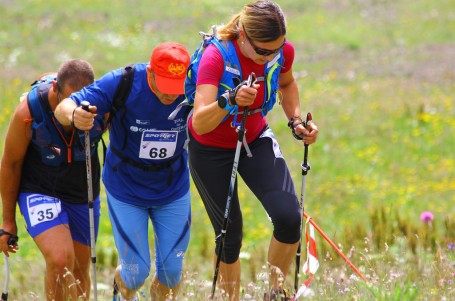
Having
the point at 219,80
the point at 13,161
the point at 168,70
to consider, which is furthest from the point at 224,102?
the point at 13,161

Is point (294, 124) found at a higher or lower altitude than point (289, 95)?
lower

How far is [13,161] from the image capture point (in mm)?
5773

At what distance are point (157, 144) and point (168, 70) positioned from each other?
0.61 meters

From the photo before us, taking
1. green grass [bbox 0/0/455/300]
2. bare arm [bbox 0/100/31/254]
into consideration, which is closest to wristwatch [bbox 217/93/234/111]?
green grass [bbox 0/0/455/300]

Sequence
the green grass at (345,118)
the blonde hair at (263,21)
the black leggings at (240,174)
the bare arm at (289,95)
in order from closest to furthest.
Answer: the blonde hair at (263,21)
the black leggings at (240,174)
the bare arm at (289,95)
the green grass at (345,118)

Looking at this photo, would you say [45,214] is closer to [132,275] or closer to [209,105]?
[132,275]

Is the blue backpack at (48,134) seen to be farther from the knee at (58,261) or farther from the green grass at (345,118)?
the green grass at (345,118)

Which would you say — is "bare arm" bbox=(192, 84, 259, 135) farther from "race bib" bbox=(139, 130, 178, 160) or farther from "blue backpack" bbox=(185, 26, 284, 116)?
"race bib" bbox=(139, 130, 178, 160)

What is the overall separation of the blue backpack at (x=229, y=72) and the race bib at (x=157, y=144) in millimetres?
443

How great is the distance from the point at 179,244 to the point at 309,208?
24.0ft

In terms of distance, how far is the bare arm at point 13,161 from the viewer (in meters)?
5.63

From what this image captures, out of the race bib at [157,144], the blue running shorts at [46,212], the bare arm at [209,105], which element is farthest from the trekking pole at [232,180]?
the blue running shorts at [46,212]

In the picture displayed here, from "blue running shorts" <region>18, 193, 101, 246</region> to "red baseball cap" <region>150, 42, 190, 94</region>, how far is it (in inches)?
51.0

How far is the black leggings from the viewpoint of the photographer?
5273mm
